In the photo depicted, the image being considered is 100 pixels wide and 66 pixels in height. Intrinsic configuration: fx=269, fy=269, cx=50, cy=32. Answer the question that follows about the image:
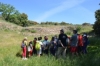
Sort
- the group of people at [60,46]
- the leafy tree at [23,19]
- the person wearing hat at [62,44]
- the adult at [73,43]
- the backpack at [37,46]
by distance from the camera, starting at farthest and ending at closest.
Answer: the leafy tree at [23,19]
the backpack at [37,46]
the adult at [73,43]
the group of people at [60,46]
the person wearing hat at [62,44]

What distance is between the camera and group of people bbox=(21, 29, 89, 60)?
54.4 ft

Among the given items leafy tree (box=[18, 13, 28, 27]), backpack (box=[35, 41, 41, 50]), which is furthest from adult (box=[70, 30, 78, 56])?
leafy tree (box=[18, 13, 28, 27])

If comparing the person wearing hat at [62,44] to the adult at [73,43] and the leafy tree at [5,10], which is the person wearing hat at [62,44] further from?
the leafy tree at [5,10]

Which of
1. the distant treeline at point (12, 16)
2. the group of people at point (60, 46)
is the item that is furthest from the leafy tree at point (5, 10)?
the group of people at point (60, 46)

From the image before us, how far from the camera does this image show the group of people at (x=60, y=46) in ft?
54.4

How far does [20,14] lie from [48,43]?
78.1 metres

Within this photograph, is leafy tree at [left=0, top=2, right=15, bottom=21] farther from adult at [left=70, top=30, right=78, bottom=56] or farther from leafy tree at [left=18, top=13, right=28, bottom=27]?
adult at [left=70, top=30, right=78, bottom=56]

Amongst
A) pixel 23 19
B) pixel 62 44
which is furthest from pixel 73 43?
pixel 23 19

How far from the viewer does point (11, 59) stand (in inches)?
562

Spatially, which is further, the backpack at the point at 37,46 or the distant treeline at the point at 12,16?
the distant treeline at the point at 12,16

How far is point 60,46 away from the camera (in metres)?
16.8

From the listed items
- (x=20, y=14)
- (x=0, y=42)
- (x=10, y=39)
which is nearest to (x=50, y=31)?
(x=10, y=39)

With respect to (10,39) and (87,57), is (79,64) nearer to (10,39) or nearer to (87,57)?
(87,57)

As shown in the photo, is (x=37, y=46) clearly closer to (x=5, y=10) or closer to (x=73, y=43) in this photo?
(x=73, y=43)
